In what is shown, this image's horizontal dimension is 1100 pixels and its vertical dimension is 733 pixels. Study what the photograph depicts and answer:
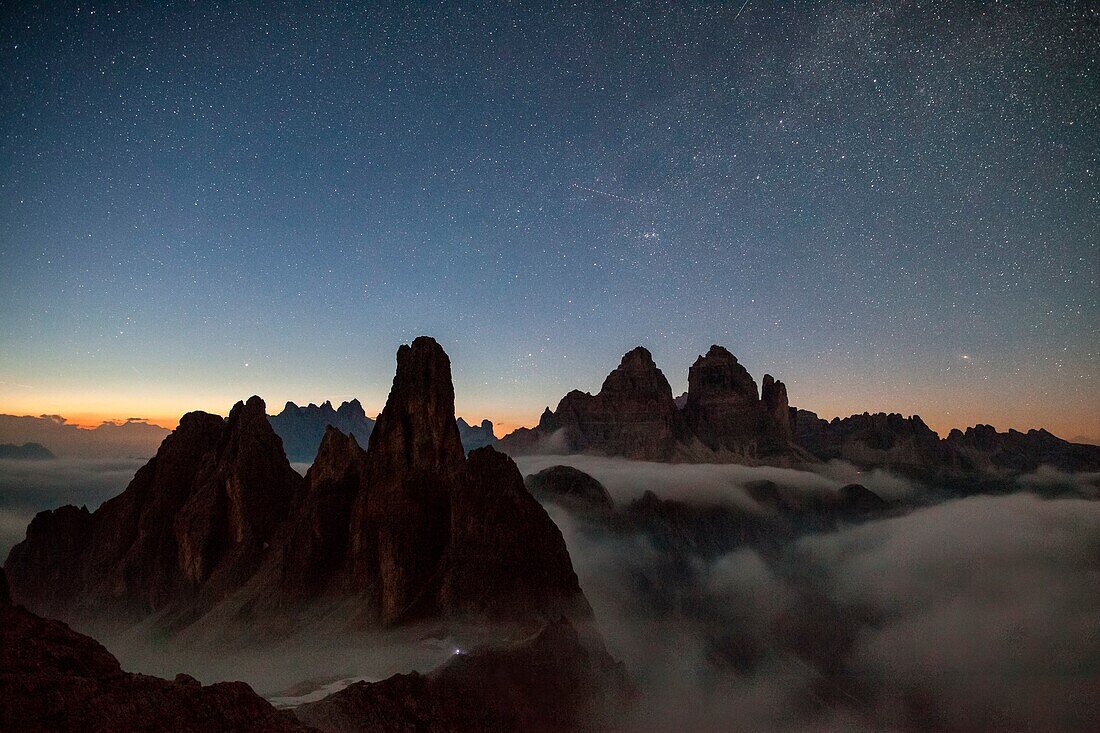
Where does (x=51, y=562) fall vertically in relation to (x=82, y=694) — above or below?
below

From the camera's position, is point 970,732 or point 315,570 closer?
point 315,570

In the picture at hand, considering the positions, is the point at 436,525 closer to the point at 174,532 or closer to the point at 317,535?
A: the point at 317,535

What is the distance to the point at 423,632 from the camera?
71.5m

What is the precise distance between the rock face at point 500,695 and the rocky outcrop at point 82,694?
1405 centimetres

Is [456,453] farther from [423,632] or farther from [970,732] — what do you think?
[970,732]

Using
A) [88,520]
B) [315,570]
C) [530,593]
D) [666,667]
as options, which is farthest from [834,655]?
[88,520]

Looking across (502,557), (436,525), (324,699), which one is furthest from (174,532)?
(324,699)

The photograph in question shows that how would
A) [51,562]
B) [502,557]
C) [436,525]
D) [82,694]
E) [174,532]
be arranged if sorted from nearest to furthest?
[82,694] < [502,557] < [436,525] < [174,532] < [51,562]

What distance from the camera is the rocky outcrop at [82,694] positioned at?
66.1 ft

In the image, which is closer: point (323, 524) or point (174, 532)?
point (323, 524)

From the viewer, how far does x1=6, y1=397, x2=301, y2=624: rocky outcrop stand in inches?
4028

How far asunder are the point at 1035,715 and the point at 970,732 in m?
28.7

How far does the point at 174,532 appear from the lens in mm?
106250

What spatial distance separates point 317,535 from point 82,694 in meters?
76.3
